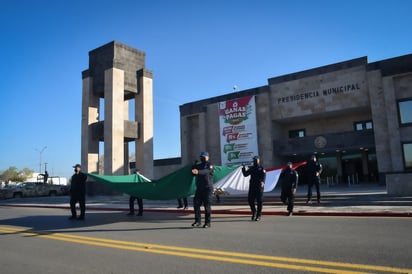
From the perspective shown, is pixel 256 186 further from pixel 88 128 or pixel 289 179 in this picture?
pixel 88 128

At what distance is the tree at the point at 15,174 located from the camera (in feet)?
307

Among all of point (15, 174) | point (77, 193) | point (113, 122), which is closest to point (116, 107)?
point (113, 122)

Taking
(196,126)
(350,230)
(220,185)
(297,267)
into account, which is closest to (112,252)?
(297,267)

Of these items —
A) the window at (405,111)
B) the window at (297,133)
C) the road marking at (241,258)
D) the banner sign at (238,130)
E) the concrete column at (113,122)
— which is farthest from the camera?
the window at (297,133)

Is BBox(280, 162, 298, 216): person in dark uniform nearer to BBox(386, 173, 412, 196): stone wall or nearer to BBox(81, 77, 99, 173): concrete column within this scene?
BBox(386, 173, 412, 196): stone wall

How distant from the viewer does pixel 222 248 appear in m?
6.11

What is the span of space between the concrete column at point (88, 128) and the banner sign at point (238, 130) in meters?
13.0

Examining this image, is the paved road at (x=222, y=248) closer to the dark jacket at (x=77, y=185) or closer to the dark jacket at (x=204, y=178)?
the dark jacket at (x=204, y=178)

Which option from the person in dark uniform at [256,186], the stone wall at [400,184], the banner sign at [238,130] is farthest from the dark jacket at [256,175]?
the banner sign at [238,130]

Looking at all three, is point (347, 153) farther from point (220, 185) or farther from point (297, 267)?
point (297, 267)

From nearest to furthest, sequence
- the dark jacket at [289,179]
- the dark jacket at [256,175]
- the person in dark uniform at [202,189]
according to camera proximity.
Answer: the person in dark uniform at [202,189] < the dark jacket at [256,175] < the dark jacket at [289,179]

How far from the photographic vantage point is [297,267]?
4.65 m

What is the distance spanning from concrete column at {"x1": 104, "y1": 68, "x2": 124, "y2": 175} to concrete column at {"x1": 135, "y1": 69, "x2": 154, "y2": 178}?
226cm

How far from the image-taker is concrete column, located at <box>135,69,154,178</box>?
3297 cm
